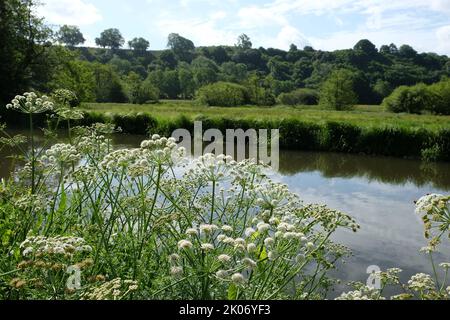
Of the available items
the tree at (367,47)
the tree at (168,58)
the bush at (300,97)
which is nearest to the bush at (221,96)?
the bush at (300,97)

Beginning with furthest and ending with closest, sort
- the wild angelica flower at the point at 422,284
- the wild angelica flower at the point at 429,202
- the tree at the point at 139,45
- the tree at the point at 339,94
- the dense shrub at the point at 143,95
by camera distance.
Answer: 1. the tree at the point at 139,45
2. the dense shrub at the point at 143,95
3. the tree at the point at 339,94
4. the wild angelica flower at the point at 422,284
5. the wild angelica flower at the point at 429,202

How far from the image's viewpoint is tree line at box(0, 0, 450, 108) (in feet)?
124

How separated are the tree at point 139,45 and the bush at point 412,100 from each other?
111 meters

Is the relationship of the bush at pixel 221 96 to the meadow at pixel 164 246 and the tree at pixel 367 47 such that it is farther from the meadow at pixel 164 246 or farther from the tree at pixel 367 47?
the tree at pixel 367 47

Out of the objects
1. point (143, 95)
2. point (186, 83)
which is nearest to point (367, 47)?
point (186, 83)

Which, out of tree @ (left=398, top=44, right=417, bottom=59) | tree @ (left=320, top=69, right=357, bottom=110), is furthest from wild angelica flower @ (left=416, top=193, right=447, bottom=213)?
tree @ (left=398, top=44, right=417, bottom=59)

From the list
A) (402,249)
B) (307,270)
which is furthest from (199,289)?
(402,249)

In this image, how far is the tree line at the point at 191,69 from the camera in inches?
1492

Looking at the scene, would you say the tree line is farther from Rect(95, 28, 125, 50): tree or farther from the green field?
the green field

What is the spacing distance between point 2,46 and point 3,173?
24235 millimetres

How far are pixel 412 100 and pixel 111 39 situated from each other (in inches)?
4980
